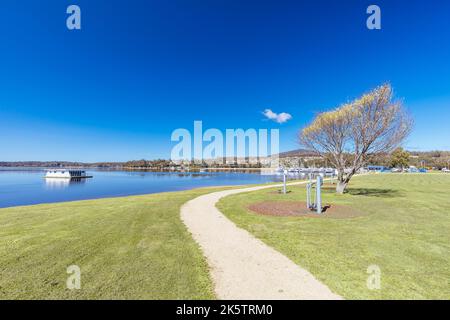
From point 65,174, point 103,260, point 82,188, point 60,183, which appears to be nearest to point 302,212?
point 103,260

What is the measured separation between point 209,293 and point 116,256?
8.56 ft

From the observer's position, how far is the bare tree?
14.5m

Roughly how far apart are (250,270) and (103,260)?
3.16 metres

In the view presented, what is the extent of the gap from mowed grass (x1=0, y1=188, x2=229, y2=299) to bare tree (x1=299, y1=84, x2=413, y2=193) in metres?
14.0

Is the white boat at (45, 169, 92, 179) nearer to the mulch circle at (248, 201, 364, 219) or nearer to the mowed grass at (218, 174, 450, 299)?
the mulch circle at (248, 201, 364, 219)

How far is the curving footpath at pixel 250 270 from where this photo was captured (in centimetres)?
356

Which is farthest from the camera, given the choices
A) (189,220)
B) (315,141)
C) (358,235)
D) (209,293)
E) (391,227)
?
(315,141)

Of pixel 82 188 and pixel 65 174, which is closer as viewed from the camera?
pixel 82 188

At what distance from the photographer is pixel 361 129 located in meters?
15.2

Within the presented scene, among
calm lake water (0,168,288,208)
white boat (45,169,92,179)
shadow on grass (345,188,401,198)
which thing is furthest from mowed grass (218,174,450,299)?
white boat (45,169,92,179)

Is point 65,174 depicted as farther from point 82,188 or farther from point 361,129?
point 361,129
